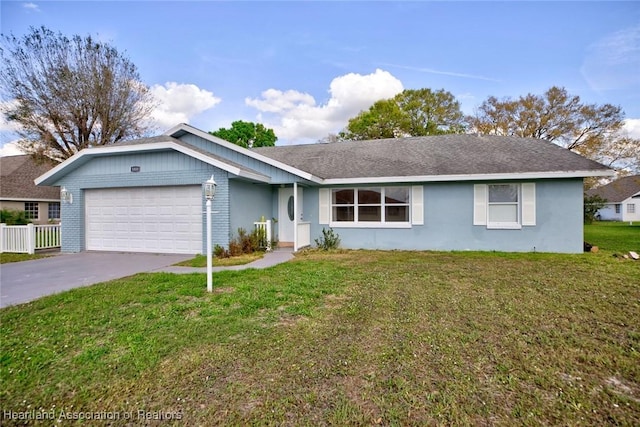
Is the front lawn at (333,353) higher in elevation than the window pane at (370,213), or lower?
lower

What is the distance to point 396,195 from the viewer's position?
1130 centimetres

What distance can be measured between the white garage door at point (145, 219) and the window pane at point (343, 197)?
4771 mm

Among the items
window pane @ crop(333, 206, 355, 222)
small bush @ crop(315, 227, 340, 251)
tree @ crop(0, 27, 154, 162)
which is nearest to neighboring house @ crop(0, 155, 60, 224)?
tree @ crop(0, 27, 154, 162)

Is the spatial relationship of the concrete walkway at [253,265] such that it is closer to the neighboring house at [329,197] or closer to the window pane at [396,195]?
the neighboring house at [329,197]

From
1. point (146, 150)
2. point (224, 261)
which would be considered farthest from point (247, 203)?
point (146, 150)

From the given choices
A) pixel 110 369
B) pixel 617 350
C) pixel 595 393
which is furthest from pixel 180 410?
pixel 617 350

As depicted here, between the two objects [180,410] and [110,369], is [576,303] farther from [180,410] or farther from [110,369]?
[110,369]

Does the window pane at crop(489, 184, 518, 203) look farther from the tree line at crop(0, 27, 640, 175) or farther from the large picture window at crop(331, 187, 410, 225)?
the tree line at crop(0, 27, 640, 175)

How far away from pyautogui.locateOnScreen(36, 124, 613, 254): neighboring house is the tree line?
11.7m

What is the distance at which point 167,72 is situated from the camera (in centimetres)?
1595

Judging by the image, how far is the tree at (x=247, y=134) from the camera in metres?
29.7

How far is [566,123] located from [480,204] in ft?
68.2

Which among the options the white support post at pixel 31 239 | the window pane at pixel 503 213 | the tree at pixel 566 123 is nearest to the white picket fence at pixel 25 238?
the white support post at pixel 31 239

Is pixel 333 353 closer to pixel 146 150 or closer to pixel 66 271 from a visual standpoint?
pixel 66 271
